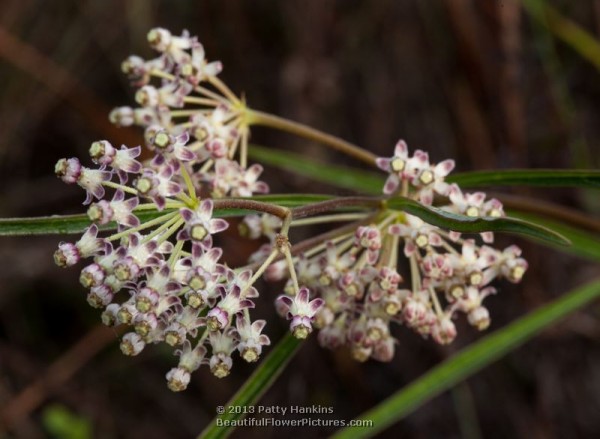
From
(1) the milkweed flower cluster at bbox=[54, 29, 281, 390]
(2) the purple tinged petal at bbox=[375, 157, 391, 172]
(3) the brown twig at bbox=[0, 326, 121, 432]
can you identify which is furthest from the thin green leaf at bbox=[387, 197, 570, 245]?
(3) the brown twig at bbox=[0, 326, 121, 432]

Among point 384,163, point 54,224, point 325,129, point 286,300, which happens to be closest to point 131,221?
point 54,224

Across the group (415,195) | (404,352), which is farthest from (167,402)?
(415,195)

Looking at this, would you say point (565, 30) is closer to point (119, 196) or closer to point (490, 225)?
point (490, 225)

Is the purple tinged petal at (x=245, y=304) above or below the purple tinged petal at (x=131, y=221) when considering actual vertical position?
above

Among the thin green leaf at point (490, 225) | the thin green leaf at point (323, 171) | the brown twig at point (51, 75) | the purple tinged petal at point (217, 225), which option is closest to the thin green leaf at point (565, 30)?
the thin green leaf at point (323, 171)

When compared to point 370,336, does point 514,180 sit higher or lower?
higher

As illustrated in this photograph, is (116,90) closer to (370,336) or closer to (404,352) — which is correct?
(404,352)

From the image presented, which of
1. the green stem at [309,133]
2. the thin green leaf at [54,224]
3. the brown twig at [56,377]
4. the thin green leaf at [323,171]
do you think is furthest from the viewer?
the brown twig at [56,377]

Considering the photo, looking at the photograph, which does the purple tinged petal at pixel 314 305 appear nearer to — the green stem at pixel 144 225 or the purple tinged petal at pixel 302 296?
the purple tinged petal at pixel 302 296
